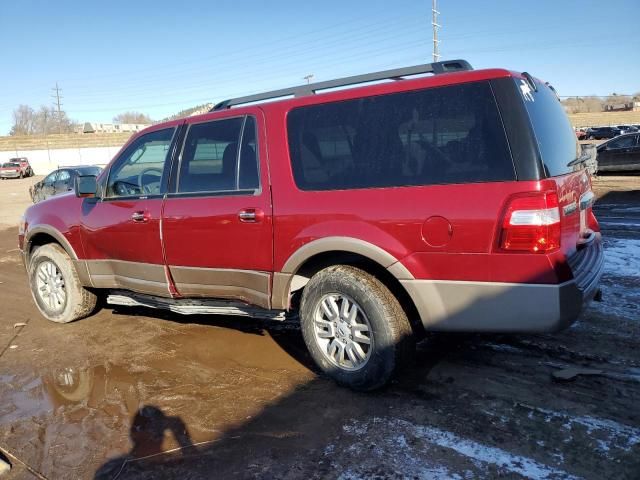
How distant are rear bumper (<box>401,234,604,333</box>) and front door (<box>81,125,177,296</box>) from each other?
244cm

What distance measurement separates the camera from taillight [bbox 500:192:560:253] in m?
2.84

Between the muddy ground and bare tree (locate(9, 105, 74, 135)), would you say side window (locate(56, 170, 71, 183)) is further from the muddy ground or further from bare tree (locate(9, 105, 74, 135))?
bare tree (locate(9, 105, 74, 135))

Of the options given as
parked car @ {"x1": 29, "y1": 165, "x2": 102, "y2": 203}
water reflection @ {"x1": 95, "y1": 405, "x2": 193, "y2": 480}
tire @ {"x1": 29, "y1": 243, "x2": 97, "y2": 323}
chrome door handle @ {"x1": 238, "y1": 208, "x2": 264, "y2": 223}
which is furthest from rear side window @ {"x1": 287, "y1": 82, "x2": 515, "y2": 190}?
parked car @ {"x1": 29, "y1": 165, "x2": 102, "y2": 203}

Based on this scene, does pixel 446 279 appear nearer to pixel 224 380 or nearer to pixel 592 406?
pixel 592 406

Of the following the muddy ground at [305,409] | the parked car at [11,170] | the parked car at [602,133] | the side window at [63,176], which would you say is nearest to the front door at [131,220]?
the muddy ground at [305,409]

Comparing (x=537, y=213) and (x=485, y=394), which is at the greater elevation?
(x=537, y=213)

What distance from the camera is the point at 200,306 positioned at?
175 inches

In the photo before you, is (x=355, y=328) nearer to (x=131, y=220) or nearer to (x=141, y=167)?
(x=131, y=220)

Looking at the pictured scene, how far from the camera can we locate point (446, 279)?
312cm

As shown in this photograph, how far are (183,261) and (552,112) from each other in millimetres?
3040

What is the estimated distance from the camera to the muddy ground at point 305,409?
279 cm

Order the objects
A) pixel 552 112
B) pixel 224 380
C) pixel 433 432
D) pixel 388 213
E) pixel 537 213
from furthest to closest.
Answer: pixel 224 380 → pixel 552 112 → pixel 388 213 → pixel 433 432 → pixel 537 213

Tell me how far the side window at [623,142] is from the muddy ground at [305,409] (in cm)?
1539

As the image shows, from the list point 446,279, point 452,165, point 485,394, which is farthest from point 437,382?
point 452,165
